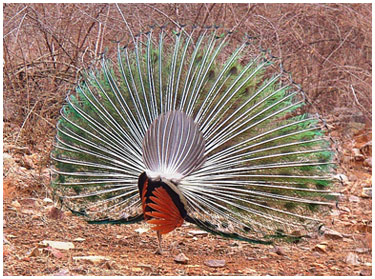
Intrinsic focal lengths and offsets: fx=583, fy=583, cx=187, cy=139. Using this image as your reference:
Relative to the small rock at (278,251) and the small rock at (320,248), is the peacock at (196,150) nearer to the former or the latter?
the small rock at (278,251)

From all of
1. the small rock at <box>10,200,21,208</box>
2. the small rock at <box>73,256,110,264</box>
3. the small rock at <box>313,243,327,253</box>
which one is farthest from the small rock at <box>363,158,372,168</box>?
the small rock at <box>10,200,21,208</box>

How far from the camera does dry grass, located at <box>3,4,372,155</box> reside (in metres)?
5.70

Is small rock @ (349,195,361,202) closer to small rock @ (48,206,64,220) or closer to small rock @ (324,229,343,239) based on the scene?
small rock @ (324,229,343,239)

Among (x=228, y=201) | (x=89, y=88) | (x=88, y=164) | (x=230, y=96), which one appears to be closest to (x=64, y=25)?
(x=89, y=88)

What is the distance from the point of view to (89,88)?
4.40 metres

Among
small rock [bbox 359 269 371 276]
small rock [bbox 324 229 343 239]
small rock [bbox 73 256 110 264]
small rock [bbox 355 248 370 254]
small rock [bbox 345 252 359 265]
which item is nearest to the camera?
small rock [bbox 73 256 110 264]

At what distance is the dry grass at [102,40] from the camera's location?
18.7 ft

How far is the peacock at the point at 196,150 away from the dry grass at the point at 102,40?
4.21 feet

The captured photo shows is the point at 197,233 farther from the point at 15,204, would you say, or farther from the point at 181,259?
the point at 15,204

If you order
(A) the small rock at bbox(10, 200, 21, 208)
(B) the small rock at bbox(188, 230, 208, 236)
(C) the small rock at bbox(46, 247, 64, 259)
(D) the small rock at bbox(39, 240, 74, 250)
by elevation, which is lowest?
(C) the small rock at bbox(46, 247, 64, 259)

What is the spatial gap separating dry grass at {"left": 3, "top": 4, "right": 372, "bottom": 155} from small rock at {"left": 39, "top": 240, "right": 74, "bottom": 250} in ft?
4.80

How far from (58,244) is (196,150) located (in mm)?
1349

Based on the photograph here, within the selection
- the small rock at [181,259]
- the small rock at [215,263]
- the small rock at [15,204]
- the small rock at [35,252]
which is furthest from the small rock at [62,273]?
the small rock at [15,204]

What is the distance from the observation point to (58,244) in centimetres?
437
